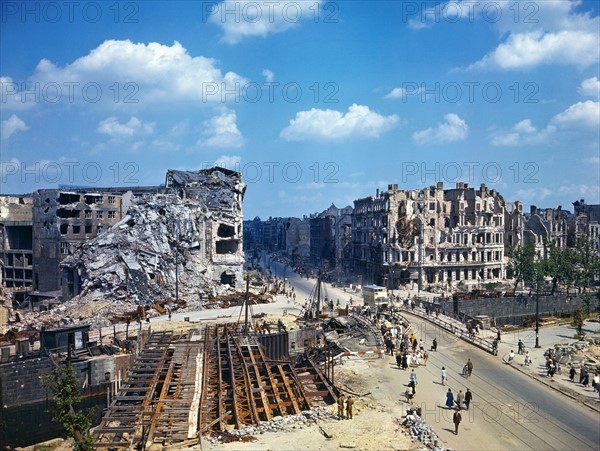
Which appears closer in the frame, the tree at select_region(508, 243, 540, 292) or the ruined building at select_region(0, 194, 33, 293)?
the tree at select_region(508, 243, 540, 292)

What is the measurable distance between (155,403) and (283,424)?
7751mm

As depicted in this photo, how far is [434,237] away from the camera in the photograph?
3278 inches

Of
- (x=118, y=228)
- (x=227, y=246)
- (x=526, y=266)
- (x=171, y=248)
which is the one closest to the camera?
(x=118, y=228)

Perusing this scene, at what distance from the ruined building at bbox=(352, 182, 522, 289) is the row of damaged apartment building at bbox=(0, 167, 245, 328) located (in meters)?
23.6

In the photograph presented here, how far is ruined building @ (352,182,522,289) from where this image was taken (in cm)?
8175

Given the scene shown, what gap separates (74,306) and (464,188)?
64.4m

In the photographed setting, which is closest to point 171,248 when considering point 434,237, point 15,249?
point 15,249

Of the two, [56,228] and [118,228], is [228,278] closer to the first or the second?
[118,228]

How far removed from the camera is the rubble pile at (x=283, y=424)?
24219 millimetres

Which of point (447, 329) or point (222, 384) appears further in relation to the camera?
point (447, 329)

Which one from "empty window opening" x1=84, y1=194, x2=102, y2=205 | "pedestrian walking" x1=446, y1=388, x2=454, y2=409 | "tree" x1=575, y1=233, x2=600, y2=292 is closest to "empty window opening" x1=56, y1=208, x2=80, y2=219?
"empty window opening" x1=84, y1=194, x2=102, y2=205

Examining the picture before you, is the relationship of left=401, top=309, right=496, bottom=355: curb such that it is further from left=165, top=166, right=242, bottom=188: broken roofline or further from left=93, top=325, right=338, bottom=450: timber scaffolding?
left=165, top=166, right=242, bottom=188: broken roofline

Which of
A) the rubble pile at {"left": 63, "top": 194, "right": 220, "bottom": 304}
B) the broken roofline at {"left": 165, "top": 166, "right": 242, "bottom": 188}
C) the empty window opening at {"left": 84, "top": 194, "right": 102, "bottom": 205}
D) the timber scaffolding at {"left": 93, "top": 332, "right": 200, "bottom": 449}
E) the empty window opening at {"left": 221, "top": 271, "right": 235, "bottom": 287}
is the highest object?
the broken roofline at {"left": 165, "top": 166, "right": 242, "bottom": 188}

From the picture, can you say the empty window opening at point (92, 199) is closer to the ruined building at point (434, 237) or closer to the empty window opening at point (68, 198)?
the empty window opening at point (68, 198)
